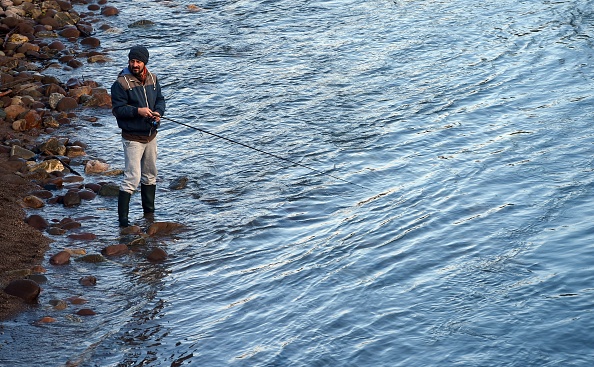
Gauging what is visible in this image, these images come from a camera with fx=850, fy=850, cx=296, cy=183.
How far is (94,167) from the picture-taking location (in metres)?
10.6

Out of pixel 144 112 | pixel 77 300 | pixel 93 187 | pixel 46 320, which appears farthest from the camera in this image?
pixel 93 187

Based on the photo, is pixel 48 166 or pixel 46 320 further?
pixel 48 166

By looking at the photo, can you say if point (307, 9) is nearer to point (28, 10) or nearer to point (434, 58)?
point (434, 58)

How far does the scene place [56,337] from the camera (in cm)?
678

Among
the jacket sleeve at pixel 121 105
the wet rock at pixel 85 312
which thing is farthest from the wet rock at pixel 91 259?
the jacket sleeve at pixel 121 105

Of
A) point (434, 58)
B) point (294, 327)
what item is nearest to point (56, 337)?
point (294, 327)

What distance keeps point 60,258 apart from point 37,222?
99 centimetres

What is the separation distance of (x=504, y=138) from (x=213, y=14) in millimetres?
9479

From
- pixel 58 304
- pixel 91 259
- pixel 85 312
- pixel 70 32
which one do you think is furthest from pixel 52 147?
pixel 70 32

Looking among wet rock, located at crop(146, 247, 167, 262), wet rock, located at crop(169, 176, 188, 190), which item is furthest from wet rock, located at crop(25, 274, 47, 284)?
wet rock, located at crop(169, 176, 188, 190)

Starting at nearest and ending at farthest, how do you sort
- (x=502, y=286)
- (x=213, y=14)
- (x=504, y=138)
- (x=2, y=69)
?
(x=502, y=286) < (x=504, y=138) < (x=2, y=69) < (x=213, y=14)

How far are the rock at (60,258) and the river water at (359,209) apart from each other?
0.15m

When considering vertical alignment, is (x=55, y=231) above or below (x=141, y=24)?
below

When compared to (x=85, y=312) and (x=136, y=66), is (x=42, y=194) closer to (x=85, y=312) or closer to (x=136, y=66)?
(x=136, y=66)
